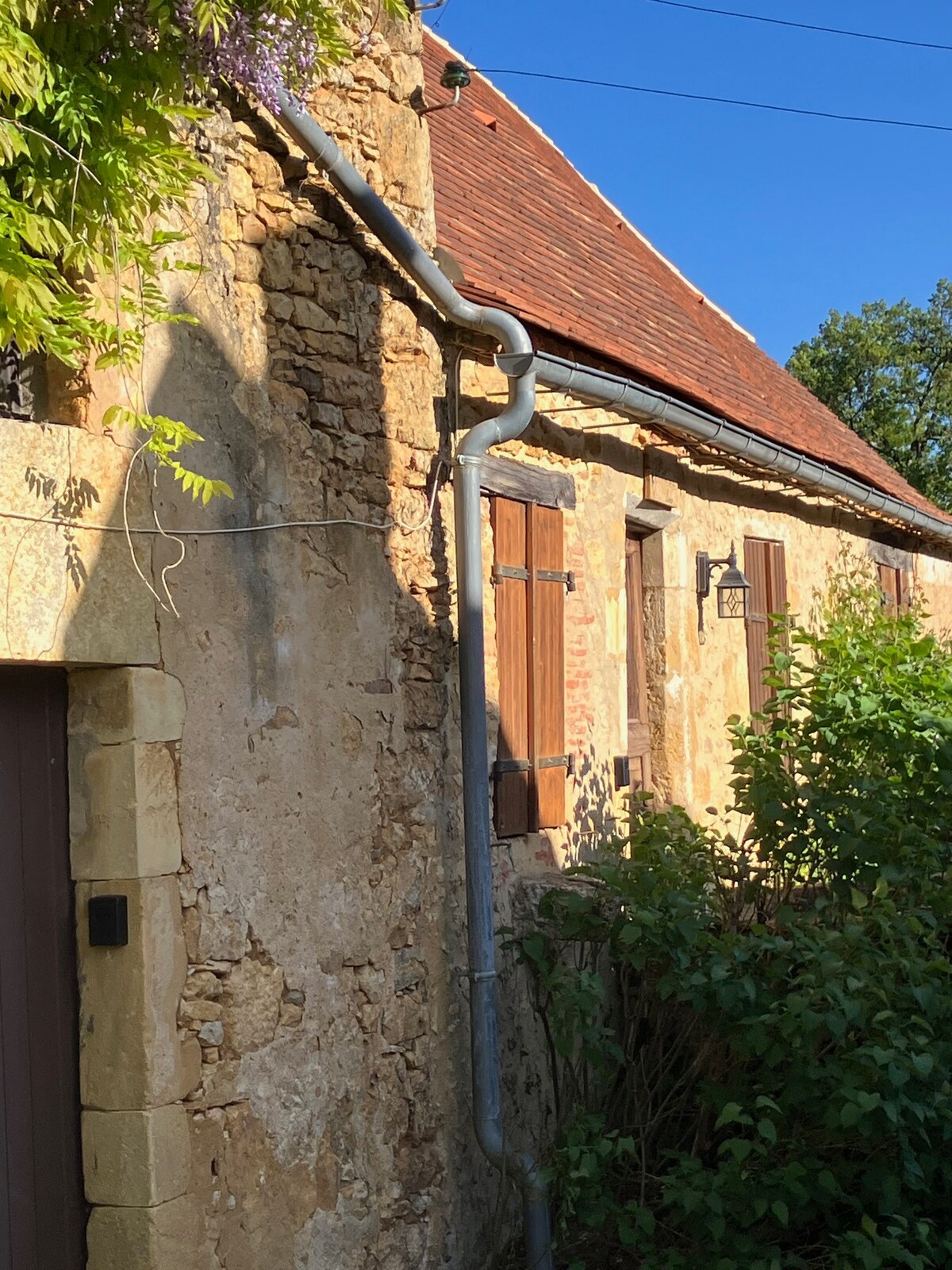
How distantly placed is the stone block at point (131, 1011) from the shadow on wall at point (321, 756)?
151 mm

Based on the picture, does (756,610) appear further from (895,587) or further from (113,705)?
(113,705)

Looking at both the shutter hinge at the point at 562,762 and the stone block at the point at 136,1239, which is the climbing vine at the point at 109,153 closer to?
the stone block at the point at 136,1239

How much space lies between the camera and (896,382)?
22.5m

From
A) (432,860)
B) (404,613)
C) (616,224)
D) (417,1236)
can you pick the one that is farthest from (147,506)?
(616,224)

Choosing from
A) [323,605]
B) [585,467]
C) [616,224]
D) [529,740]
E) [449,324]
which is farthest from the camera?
[616,224]

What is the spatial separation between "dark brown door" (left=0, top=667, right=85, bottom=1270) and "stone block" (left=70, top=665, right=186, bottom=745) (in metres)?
0.05

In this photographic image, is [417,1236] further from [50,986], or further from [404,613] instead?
[404,613]

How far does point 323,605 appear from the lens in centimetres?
420

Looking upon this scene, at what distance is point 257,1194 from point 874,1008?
82.8 inches

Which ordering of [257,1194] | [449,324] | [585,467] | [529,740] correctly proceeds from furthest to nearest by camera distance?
1. [585,467]
2. [529,740]
3. [449,324]
4. [257,1194]

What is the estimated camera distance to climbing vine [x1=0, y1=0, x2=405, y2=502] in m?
3.00

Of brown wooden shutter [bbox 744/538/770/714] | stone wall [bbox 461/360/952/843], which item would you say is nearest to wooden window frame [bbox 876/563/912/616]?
stone wall [bbox 461/360/952/843]

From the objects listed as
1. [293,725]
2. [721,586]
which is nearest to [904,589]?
[721,586]

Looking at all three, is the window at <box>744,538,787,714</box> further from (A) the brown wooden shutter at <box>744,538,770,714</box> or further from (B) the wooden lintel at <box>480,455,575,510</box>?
(B) the wooden lintel at <box>480,455,575,510</box>
